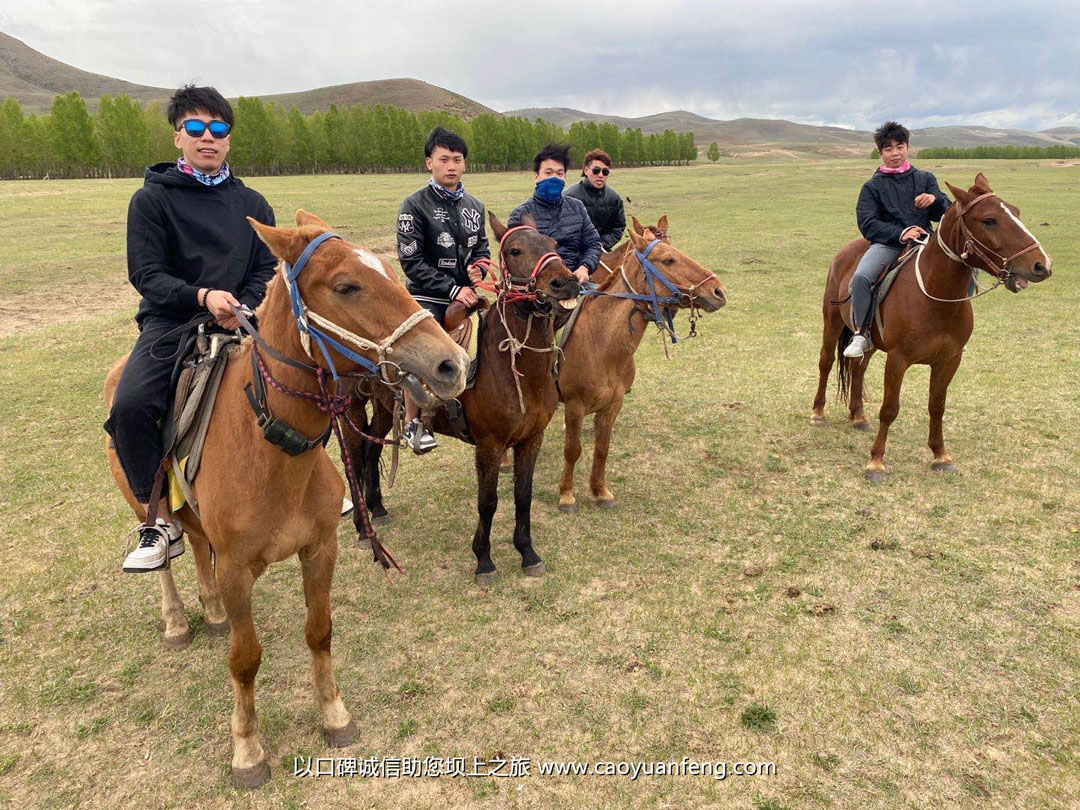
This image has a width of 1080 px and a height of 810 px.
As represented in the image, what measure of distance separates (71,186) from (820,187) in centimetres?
5300

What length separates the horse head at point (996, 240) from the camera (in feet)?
18.0

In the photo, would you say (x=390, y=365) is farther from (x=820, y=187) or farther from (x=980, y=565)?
(x=820, y=187)

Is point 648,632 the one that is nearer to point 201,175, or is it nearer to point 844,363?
point 201,175

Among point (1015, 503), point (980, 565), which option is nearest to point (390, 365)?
point (980, 565)

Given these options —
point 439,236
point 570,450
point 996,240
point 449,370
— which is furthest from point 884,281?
point 449,370

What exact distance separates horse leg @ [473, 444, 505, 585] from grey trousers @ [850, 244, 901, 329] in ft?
15.8

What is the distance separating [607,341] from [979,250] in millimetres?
3648

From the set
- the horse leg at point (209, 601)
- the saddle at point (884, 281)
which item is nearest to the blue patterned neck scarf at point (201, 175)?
the horse leg at point (209, 601)

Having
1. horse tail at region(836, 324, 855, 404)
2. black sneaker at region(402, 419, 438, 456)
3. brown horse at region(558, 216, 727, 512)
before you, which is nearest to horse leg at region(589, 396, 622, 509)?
brown horse at region(558, 216, 727, 512)

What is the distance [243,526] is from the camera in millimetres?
2820

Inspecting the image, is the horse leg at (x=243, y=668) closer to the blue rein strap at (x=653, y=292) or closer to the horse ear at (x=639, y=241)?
the blue rein strap at (x=653, y=292)

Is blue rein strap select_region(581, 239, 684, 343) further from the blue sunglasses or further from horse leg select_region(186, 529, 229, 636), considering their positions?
horse leg select_region(186, 529, 229, 636)

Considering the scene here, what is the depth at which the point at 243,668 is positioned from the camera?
312cm

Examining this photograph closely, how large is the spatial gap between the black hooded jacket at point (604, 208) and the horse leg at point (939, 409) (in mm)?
3921
